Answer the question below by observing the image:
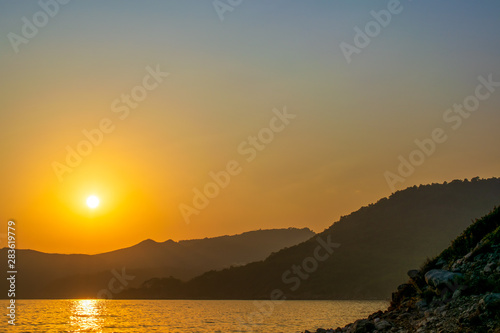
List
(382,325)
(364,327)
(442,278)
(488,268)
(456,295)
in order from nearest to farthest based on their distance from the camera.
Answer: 1. (456,295)
2. (488,268)
3. (442,278)
4. (382,325)
5. (364,327)

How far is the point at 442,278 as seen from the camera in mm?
22438

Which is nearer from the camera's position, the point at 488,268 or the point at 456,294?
the point at 456,294

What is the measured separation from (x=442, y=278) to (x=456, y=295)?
5.30ft

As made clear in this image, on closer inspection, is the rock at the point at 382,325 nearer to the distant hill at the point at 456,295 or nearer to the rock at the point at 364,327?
the distant hill at the point at 456,295

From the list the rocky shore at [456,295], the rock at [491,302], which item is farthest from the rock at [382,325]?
the rock at [491,302]

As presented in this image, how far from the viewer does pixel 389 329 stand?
22.1 metres

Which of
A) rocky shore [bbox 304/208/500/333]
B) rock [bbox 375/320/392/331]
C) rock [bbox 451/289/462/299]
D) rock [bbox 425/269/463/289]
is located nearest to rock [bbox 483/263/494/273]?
rocky shore [bbox 304/208/500/333]

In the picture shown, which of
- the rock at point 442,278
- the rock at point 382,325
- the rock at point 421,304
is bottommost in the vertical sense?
the rock at point 382,325

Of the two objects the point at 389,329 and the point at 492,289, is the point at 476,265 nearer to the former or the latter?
the point at 492,289

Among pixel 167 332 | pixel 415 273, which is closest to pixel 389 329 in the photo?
pixel 415 273

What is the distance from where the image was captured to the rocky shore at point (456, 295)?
723 inches

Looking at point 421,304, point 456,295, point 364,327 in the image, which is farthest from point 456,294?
point 364,327

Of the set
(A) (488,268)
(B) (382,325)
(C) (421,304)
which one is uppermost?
(A) (488,268)

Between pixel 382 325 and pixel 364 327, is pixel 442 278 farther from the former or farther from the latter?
pixel 364 327
